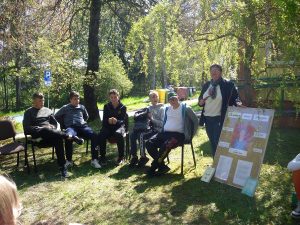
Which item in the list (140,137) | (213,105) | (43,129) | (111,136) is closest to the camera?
(213,105)

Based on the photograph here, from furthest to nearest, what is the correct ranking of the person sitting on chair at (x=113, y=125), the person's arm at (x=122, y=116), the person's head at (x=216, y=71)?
the person's arm at (x=122, y=116) < the person sitting on chair at (x=113, y=125) < the person's head at (x=216, y=71)

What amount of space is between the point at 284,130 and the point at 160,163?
4.06m

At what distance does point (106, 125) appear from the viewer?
7.44m

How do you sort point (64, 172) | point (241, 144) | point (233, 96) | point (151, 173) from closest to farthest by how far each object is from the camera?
point (241, 144), point (233, 96), point (151, 173), point (64, 172)

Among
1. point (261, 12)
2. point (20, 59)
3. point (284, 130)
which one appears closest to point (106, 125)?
point (261, 12)

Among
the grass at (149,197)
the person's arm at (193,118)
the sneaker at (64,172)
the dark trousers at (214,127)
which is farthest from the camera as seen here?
the sneaker at (64,172)

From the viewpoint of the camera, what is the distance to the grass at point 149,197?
4633 mm

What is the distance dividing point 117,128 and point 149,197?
2.29m

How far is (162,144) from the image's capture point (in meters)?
6.38

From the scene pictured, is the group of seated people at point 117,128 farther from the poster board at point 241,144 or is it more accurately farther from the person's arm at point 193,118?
the poster board at point 241,144

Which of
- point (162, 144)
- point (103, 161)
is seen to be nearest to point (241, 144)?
point (162, 144)

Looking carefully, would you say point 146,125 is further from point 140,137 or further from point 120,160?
point 120,160

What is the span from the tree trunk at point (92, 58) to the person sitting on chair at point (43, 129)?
4.95 meters

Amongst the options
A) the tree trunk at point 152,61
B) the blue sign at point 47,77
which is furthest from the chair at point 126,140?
the blue sign at point 47,77
